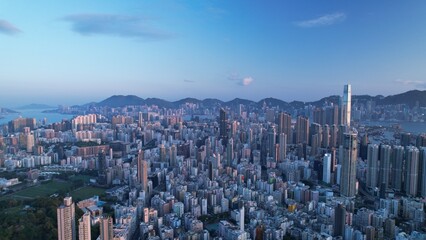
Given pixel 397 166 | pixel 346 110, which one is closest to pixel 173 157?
pixel 397 166

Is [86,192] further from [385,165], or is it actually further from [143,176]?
[385,165]

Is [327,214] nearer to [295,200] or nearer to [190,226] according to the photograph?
[295,200]

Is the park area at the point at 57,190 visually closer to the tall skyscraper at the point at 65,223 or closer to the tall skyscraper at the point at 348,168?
the tall skyscraper at the point at 65,223

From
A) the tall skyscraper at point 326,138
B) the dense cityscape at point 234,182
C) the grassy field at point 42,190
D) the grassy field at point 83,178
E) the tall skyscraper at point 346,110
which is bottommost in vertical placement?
the grassy field at point 42,190

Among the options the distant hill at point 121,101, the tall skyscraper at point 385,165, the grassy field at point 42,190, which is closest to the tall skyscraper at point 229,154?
the tall skyscraper at point 385,165

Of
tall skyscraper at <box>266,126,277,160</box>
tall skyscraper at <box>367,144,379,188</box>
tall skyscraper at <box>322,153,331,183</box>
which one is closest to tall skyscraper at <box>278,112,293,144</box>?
tall skyscraper at <box>266,126,277,160</box>

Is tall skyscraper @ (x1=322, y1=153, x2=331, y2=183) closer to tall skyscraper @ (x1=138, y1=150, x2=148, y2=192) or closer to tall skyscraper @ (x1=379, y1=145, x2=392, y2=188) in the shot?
tall skyscraper @ (x1=379, y1=145, x2=392, y2=188)
